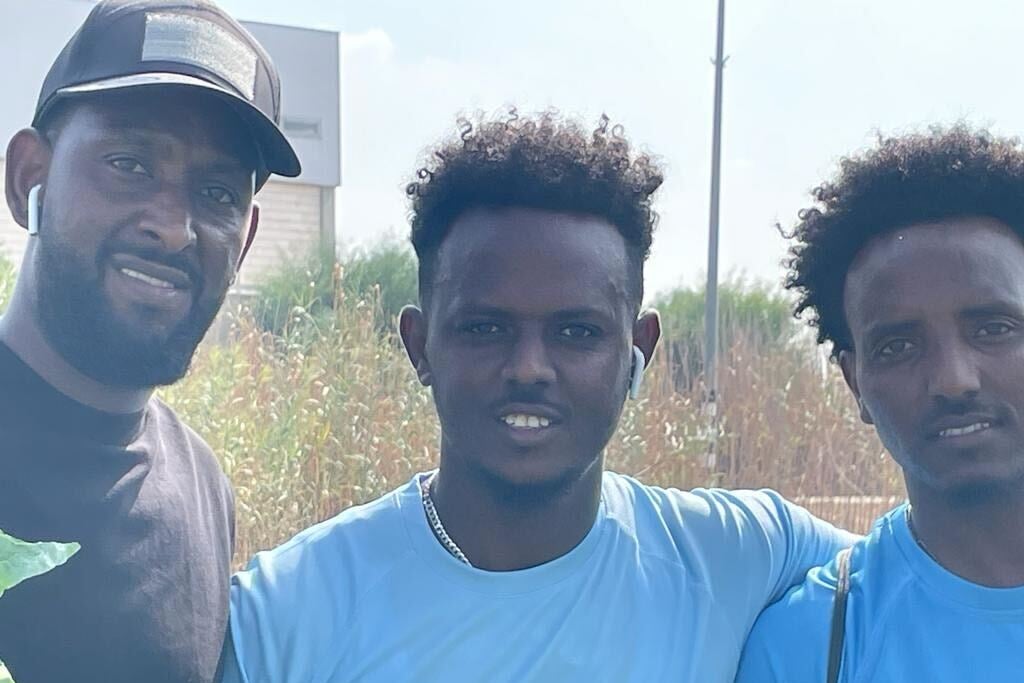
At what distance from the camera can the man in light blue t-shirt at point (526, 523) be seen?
1.80m

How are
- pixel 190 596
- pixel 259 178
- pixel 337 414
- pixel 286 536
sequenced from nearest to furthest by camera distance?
pixel 190 596
pixel 259 178
pixel 286 536
pixel 337 414

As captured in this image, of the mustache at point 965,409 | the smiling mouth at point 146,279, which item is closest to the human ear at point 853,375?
the mustache at point 965,409

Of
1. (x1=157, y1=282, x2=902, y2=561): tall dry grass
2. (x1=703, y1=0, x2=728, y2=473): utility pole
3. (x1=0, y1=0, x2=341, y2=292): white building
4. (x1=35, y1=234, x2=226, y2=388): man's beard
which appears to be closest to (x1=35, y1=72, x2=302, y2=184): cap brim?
(x1=35, y1=234, x2=226, y2=388): man's beard

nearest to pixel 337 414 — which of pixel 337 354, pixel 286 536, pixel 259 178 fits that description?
pixel 337 354

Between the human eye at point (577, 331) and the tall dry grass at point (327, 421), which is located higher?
the human eye at point (577, 331)

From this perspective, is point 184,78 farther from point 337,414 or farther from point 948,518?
point 337,414

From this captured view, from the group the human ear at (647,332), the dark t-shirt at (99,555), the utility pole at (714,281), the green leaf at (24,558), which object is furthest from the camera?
the utility pole at (714,281)

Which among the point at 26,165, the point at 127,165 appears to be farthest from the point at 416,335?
the point at 26,165

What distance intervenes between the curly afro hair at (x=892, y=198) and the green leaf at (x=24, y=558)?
1395mm

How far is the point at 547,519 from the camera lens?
1926 millimetres

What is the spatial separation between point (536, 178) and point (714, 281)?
185 inches

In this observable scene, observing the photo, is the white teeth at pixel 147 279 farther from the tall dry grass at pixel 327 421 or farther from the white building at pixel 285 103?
the white building at pixel 285 103

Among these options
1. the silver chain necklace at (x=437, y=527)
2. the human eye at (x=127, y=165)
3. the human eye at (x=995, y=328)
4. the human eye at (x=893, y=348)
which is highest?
the human eye at (x=127, y=165)

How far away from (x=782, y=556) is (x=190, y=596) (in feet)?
3.11
